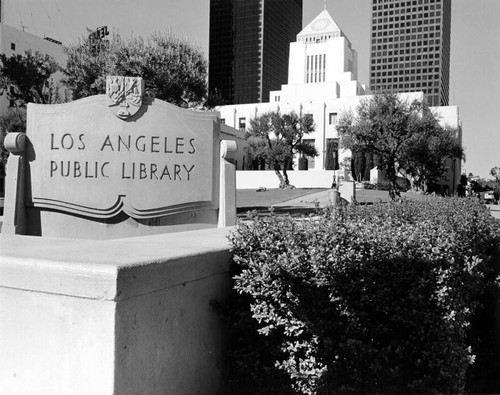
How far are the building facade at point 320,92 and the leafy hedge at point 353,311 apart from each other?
65.9 meters

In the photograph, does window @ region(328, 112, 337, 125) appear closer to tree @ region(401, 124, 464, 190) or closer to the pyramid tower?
tree @ region(401, 124, 464, 190)

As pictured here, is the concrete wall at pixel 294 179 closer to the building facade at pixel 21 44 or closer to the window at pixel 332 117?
the window at pixel 332 117

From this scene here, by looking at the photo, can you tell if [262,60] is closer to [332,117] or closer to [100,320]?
[332,117]

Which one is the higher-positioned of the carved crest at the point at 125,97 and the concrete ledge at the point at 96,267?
the carved crest at the point at 125,97

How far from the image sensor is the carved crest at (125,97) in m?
6.83

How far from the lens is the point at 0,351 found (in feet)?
9.72

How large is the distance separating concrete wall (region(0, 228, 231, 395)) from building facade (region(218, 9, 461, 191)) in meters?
66.4

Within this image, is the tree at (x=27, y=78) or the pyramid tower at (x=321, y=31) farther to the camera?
the pyramid tower at (x=321, y=31)

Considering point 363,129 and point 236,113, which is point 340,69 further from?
point 363,129

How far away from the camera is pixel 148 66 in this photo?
1834 cm

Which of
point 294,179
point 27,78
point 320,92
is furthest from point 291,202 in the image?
point 320,92

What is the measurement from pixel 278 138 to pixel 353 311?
5193 cm

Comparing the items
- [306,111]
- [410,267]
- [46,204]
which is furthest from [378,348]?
[306,111]

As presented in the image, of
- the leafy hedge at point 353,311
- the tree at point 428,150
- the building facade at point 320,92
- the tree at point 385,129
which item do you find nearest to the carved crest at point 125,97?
the leafy hedge at point 353,311
